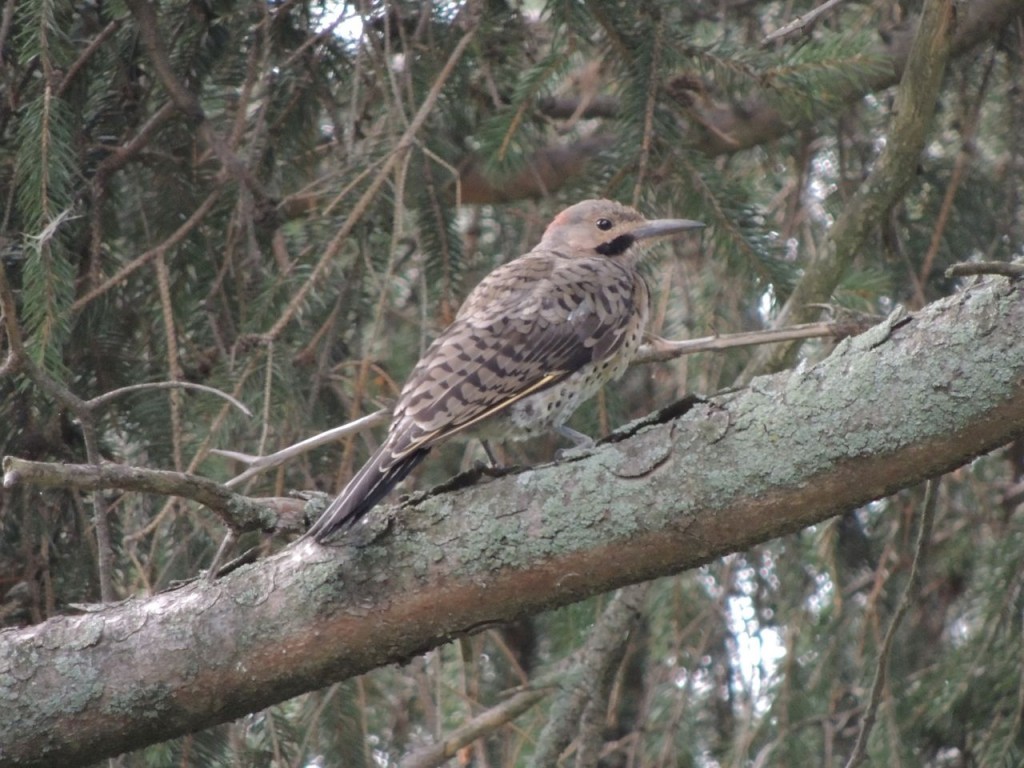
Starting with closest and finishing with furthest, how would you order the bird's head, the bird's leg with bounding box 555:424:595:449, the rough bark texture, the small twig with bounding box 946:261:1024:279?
the small twig with bounding box 946:261:1024:279 < the rough bark texture < the bird's leg with bounding box 555:424:595:449 < the bird's head

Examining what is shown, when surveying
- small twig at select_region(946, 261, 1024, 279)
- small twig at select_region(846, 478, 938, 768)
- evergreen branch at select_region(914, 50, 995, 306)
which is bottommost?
small twig at select_region(846, 478, 938, 768)

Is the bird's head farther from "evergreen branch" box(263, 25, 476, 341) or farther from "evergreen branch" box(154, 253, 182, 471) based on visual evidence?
"evergreen branch" box(154, 253, 182, 471)

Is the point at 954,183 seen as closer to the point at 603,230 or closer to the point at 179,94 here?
the point at 603,230

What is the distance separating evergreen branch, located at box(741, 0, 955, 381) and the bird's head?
477mm

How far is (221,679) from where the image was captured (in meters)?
2.35

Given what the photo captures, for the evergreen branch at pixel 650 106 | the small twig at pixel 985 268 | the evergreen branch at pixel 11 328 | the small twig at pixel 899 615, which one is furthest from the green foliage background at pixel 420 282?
the small twig at pixel 985 268

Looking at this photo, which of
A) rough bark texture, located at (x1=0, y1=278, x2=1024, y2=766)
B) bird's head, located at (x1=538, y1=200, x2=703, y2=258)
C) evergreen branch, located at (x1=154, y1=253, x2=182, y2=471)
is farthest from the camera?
bird's head, located at (x1=538, y1=200, x2=703, y2=258)

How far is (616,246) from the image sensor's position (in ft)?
13.5

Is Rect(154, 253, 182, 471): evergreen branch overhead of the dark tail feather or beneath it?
overhead

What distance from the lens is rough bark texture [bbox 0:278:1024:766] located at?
2076 millimetres

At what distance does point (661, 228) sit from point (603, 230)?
343 millimetres

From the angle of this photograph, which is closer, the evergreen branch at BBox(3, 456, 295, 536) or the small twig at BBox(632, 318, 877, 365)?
the evergreen branch at BBox(3, 456, 295, 536)

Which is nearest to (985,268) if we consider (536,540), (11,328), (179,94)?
(536,540)

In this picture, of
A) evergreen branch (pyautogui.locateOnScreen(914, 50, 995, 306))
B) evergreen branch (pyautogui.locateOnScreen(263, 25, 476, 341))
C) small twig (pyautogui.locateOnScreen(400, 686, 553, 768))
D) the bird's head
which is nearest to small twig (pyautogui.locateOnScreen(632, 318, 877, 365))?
the bird's head
